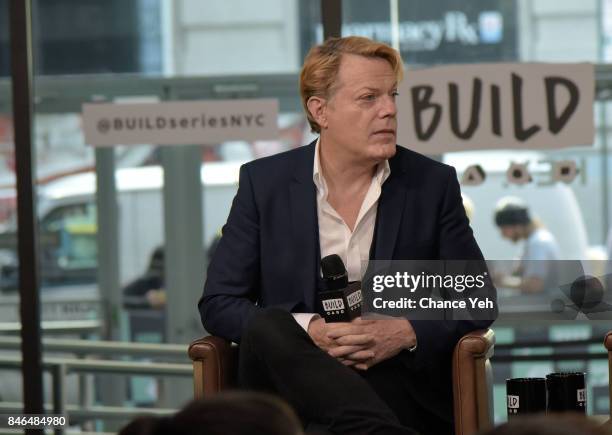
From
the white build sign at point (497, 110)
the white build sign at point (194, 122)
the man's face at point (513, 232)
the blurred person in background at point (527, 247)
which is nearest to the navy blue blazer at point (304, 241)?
the white build sign at point (497, 110)

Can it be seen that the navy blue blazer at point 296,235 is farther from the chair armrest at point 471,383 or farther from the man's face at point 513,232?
the man's face at point 513,232

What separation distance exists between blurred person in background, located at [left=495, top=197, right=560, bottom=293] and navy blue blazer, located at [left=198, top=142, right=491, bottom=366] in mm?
1931

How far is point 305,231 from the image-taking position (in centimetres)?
330

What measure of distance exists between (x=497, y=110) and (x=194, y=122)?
1.25 m

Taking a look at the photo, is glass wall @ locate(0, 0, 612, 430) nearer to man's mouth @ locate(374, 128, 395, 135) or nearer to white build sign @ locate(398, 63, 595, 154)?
white build sign @ locate(398, 63, 595, 154)

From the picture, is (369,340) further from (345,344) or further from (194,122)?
(194,122)

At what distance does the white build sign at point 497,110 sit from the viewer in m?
4.63

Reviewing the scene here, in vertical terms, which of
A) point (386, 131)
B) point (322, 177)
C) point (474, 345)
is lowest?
point (474, 345)

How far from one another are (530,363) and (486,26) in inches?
62.1

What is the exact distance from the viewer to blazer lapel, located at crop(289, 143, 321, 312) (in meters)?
3.28

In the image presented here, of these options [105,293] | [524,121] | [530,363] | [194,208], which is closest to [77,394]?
[105,293]

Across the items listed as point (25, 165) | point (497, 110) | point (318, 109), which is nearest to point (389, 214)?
point (318, 109)

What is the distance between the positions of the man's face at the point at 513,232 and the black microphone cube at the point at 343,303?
2333 millimetres

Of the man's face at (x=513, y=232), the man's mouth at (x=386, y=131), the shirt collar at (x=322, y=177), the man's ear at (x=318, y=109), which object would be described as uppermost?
the man's ear at (x=318, y=109)
